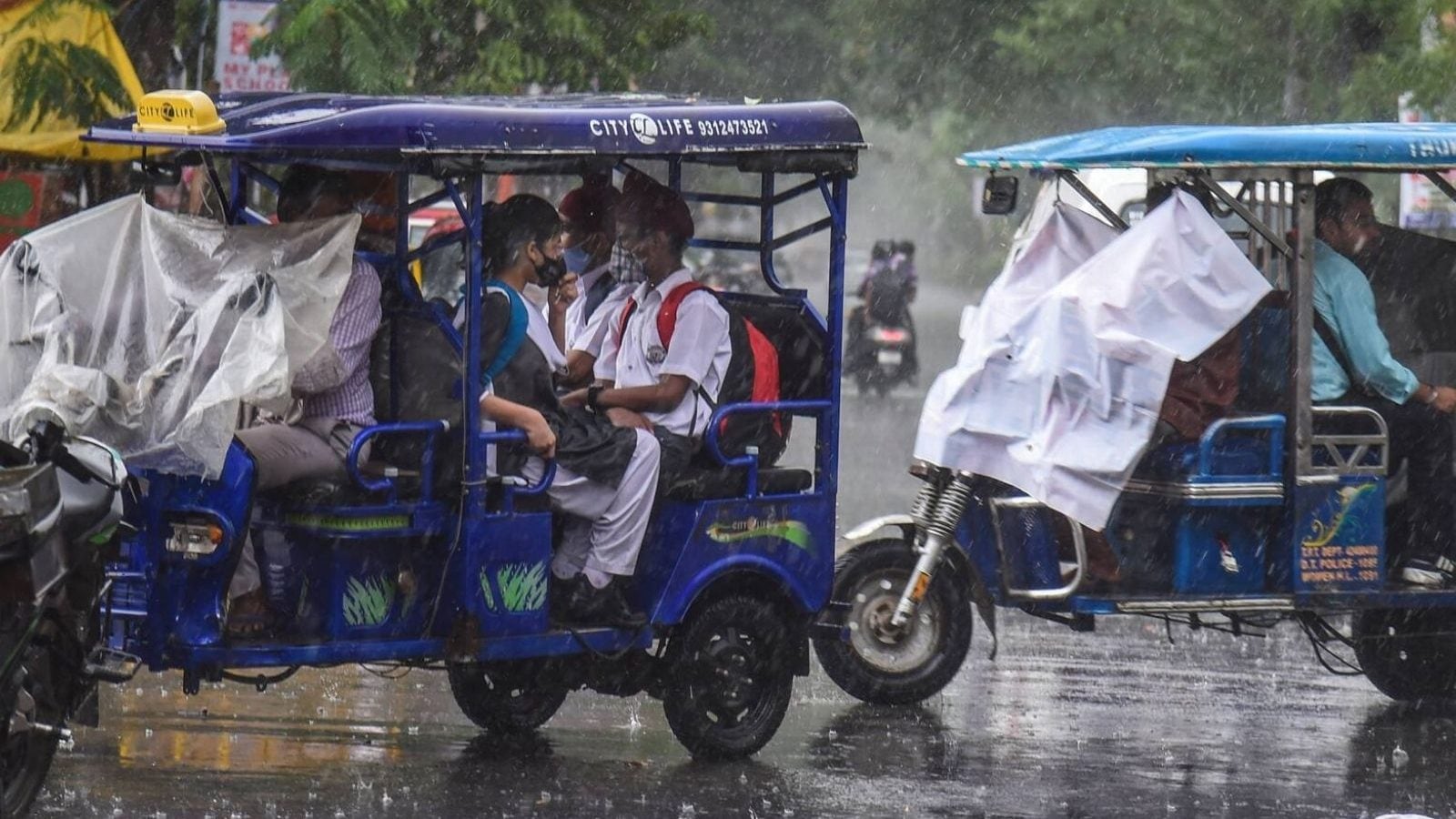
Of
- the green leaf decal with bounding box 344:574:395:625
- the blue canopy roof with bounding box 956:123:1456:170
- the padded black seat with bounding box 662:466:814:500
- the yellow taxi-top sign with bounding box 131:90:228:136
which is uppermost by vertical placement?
the blue canopy roof with bounding box 956:123:1456:170

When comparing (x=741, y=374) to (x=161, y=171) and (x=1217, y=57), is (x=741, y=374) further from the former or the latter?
(x=1217, y=57)

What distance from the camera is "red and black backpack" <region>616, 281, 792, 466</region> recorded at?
841 cm

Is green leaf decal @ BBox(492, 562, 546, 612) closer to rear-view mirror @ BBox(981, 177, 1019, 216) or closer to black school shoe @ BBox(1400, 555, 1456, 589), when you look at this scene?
rear-view mirror @ BBox(981, 177, 1019, 216)

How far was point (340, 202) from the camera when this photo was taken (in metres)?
7.81

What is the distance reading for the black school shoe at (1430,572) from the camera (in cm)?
969

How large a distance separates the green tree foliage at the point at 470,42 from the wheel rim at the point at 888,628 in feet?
18.2

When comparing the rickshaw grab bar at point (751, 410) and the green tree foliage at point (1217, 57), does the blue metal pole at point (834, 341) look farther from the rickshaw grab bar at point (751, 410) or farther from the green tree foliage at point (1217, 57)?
the green tree foliage at point (1217, 57)

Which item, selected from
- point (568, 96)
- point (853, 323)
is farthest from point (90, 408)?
point (853, 323)

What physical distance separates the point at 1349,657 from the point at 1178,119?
2209 centimetres

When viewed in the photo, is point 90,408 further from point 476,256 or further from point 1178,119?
point 1178,119

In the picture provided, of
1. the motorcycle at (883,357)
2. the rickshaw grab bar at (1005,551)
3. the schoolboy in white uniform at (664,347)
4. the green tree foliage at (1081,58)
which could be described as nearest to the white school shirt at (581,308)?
the schoolboy in white uniform at (664,347)

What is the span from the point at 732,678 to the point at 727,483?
700 millimetres

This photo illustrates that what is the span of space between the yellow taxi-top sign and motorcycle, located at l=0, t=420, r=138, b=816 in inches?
40.4

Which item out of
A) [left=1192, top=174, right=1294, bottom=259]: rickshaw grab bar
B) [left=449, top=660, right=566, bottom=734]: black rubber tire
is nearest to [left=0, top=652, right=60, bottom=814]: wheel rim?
[left=449, top=660, right=566, bottom=734]: black rubber tire
